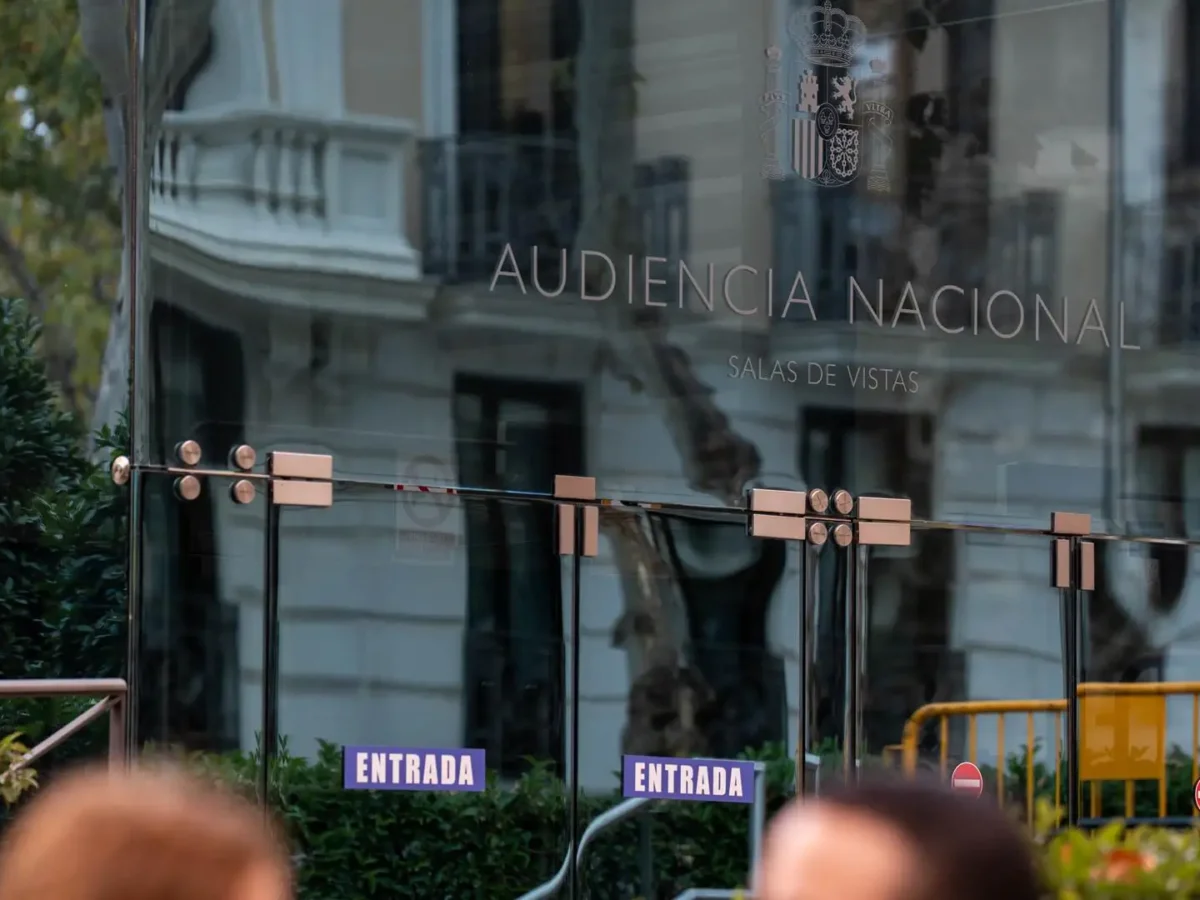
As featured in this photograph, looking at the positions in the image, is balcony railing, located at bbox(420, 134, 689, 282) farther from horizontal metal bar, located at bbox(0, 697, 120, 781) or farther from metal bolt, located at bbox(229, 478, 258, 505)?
horizontal metal bar, located at bbox(0, 697, 120, 781)

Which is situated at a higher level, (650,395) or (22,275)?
(22,275)

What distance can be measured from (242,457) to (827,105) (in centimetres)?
185

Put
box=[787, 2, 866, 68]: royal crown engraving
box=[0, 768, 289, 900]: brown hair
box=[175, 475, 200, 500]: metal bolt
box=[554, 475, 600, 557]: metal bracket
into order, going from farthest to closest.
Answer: box=[787, 2, 866, 68]: royal crown engraving, box=[554, 475, 600, 557]: metal bracket, box=[175, 475, 200, 500]: metal bolt, box=[0, 768, 289, 900]: brown hair

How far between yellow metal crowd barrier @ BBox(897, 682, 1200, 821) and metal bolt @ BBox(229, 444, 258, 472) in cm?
186

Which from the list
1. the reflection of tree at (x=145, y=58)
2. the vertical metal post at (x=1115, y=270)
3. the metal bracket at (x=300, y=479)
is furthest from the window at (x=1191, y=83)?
the reflection of tree at (x=145, y=58)

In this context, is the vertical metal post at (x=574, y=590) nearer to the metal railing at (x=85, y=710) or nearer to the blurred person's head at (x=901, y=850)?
the metal railing at (x=85, y=710)

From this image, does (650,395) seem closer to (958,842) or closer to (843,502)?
(843,502)

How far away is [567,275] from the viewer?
4.88m

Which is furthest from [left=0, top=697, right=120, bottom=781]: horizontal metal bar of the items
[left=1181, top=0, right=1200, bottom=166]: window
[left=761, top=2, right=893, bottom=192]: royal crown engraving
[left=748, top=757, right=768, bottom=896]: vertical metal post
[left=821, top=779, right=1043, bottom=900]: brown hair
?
[left=1181, top=0, right=1200, bottom=166]: window

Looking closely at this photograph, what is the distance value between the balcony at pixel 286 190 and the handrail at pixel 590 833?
1.36 meters

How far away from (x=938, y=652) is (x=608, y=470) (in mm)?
1084

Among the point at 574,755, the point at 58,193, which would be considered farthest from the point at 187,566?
the point at 574,755

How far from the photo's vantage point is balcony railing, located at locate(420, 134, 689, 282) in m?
4.74

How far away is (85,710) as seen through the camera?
168 inches
